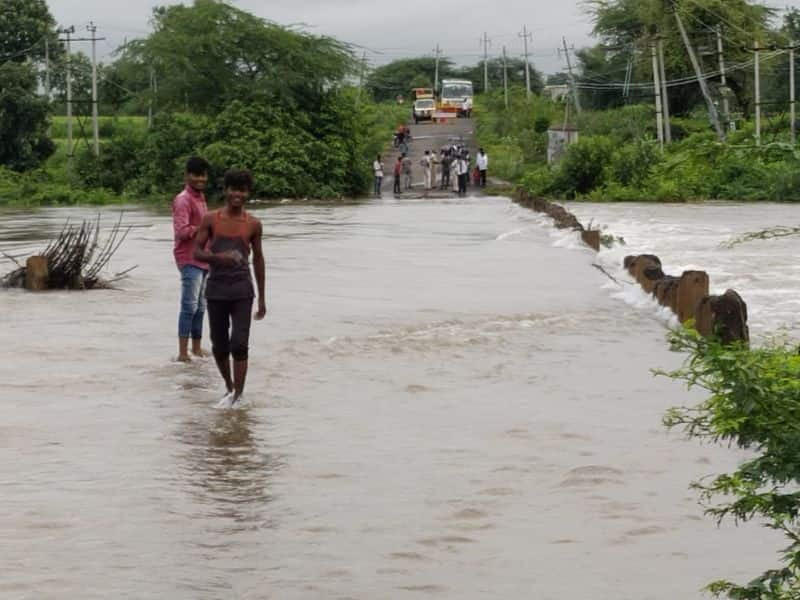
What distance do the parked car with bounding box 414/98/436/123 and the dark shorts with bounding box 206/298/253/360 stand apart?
244 ft

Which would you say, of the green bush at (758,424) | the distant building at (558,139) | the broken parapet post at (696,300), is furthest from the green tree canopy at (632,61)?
the green bush at (758,424)

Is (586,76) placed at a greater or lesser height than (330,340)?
greater

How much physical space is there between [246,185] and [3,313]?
247 inches

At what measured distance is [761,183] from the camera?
40.9 m

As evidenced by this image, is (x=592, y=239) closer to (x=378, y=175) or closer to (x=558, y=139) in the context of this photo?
(x=378, y=175)

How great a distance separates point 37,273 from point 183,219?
→ 616 centimetres

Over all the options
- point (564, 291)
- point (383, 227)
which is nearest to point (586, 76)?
point (383, 227)

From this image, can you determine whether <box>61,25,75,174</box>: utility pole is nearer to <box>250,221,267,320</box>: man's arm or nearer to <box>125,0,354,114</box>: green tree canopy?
<box>125,0,354,114</box>: green tree canopy

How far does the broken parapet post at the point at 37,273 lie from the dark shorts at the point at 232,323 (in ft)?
A: 25.2

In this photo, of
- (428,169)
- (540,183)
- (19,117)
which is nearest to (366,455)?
(540,183)

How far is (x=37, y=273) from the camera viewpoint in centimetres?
1692

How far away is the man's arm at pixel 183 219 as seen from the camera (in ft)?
37.0

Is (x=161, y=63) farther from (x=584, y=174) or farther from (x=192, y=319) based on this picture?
(x=192, y=319)

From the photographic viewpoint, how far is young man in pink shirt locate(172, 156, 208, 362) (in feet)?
36.7
